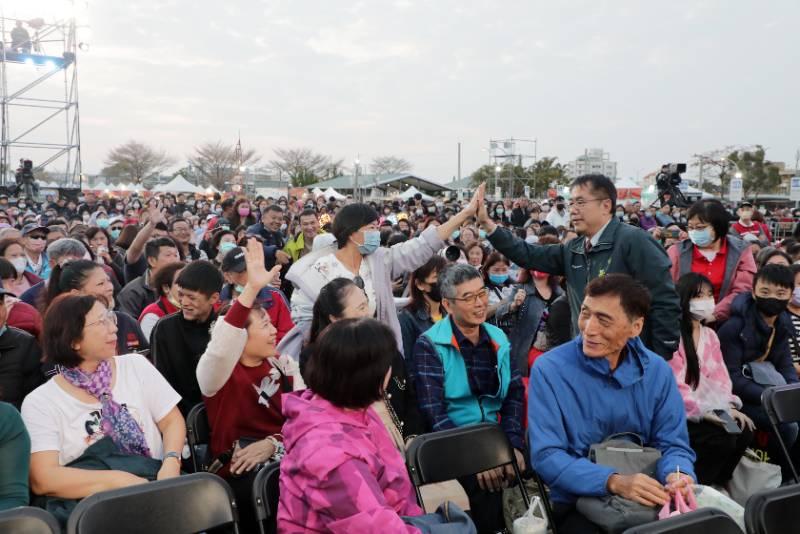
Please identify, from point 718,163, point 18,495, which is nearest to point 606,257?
point 18,495

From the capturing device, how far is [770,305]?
13.5ft

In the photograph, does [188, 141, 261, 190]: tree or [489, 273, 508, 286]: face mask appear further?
[188, 141, 261, 190]: tree

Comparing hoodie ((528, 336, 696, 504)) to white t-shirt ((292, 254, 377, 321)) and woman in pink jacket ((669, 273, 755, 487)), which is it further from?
white t-shirt ((292, 254, 377, 321))

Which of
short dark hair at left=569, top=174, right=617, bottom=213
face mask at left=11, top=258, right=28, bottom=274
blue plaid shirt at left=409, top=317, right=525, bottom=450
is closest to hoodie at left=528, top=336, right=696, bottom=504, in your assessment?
blue plaid shirt at left=409, top=317, right=525, bottom=450

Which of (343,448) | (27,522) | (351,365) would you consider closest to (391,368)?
(351,365)

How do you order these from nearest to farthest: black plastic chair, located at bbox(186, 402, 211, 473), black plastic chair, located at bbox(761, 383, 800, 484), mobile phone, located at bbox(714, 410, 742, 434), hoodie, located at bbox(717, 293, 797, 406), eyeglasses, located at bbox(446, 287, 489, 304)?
black plastic chair, located at bbox(186, 402, 211, 473) < black plastic chair, located at bbox(761, 383, 800, 484) < eyeglasses, located at bbox(446, 287, 489, 304) < mobile phone, located at bbox(714, 410, 742, 434) < hoodie, located at bbox(717, 293, 797, 406)

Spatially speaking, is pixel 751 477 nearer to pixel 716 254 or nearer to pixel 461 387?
pixel 716 254

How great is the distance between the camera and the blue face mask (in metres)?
3.88

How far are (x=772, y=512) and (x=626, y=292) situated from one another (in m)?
0.95

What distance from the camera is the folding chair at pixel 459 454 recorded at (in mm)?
2500

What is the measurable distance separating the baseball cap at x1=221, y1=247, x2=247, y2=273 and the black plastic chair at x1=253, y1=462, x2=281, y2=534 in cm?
231

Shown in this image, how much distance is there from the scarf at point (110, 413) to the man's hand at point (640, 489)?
1.99 m

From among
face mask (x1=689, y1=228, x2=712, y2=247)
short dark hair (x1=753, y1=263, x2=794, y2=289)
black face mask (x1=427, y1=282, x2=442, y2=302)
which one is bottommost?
black face mask (x1=427, y1=282, x2=442, y2=302)

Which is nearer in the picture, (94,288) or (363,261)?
(94,288)
